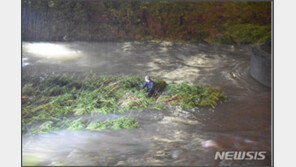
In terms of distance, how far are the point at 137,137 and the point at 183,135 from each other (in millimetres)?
562

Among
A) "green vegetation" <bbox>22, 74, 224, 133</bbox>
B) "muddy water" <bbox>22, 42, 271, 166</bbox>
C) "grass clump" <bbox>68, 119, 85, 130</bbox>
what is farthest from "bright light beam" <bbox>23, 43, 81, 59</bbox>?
"grass clump" <bbox>68, 119, 85, 130</bbox>

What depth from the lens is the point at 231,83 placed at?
5.07 m

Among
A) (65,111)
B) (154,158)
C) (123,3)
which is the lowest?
(154,158)

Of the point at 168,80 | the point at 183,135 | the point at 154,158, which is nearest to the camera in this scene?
the point at 154,158

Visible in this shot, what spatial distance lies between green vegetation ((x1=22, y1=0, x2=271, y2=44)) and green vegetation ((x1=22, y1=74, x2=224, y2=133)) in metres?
0.56

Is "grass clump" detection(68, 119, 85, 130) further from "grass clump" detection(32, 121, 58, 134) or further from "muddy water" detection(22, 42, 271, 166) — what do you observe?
"grass clump" detection(32, 121, 58, 134)

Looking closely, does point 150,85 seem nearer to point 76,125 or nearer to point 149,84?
point 149,84

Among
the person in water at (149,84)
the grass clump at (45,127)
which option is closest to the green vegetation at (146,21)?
the person in water at (149,84)

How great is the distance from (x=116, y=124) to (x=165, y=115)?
625 mm

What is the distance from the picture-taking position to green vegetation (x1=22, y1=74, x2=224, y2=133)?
4605mm

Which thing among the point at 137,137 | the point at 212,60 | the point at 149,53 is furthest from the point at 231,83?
the point at 137,137

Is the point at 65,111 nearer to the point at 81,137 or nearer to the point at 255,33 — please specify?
the point at 81,137

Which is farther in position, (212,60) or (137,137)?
(212,60)
